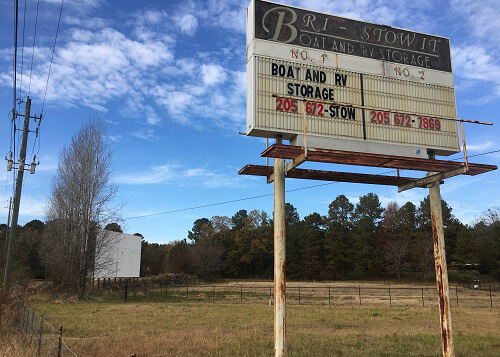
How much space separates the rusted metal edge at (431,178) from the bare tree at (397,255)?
71018mm

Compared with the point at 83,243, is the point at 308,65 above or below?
above

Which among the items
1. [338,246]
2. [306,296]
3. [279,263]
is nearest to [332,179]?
[279,263]

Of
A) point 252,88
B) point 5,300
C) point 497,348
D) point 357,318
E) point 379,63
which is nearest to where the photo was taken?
point 252,88

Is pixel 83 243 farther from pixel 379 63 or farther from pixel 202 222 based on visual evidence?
pixel 202 222

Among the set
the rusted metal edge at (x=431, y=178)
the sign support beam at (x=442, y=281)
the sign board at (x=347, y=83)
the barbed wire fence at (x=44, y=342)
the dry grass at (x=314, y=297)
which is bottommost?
the dry grass at (x=314, y=297)

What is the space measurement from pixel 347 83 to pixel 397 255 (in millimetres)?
73908

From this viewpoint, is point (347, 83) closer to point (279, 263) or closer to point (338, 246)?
point (279, 263)

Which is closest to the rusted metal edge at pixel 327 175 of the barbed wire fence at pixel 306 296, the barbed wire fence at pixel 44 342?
the barbed wire fence at pixel 44 342

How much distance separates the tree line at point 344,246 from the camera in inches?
2985

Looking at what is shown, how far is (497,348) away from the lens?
13.4 metres

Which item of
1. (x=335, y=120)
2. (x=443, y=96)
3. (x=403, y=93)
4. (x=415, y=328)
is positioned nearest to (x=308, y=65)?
(x=335, y=120)

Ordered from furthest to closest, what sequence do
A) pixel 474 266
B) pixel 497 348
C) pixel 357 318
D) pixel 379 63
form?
pixel 474 266 → pixel 357 318 → pixel 497 348 → pixel 379 63

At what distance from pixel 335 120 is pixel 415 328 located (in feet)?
42.2

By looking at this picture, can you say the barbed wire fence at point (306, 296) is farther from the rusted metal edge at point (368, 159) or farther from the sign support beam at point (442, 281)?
the rusted metal edge at point (368, 159)
